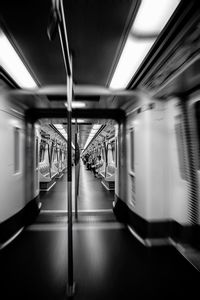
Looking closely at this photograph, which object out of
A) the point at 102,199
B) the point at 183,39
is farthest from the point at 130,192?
the point at 183,39

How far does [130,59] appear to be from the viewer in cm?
205

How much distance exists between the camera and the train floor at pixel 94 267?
1946 millimetres

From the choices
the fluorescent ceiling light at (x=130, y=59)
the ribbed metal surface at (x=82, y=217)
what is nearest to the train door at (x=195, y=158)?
the fluorescent ceiling light at (x=130, y=59)

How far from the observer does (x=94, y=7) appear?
136cm

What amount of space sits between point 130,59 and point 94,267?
9.29 feet

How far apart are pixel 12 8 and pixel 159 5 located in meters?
1.17

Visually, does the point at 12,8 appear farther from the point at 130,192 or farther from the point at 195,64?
the point at 130,192

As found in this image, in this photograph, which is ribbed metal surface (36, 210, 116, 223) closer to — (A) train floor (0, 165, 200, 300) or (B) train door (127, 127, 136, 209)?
(A) train floor (0, 165, 200, 300)

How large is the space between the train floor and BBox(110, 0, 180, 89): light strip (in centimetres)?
275

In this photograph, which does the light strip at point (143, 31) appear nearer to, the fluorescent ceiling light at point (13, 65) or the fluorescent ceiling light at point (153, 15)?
the fluorescent ceiling light at point (153, 15)

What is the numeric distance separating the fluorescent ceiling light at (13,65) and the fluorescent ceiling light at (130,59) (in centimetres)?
123

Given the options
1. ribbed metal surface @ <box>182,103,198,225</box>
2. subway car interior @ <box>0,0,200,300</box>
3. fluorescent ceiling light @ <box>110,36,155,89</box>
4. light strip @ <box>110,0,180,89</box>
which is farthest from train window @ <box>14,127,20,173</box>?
ribbed metal surface @ <box>182,103,198,225</box>

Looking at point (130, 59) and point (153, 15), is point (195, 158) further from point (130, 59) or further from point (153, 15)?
point (153, 15)

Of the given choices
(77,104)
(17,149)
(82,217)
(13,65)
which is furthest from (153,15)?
(82,217)
